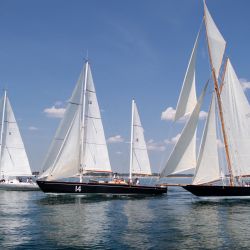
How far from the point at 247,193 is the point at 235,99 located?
1172cm

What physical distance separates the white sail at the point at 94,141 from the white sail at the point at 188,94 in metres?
13.5

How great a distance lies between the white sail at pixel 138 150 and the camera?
55.9m

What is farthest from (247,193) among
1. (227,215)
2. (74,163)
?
(74,163)

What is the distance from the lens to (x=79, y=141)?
52906 mm

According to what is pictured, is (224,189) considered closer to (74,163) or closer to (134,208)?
(134,208)

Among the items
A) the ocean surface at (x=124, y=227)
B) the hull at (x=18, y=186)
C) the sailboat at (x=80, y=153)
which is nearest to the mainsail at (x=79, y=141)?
the sailboat at (x=80, y=153)

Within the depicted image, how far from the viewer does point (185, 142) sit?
1777 inches

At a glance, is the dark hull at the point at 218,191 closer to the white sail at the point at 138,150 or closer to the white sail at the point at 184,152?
the white sail at the point at 184,152

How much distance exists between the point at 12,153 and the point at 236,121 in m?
40.9

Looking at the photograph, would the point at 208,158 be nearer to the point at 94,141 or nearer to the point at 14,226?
the point at 94,141

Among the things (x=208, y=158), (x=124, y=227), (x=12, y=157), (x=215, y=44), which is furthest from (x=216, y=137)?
(x=12, y=157)

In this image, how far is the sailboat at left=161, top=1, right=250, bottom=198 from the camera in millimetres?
44844

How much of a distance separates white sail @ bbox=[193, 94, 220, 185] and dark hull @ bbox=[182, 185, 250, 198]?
0.82 meters

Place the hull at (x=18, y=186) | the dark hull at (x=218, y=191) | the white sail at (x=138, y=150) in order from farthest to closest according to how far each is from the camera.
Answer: the hull at (x=18, y=186) → the white sail at (x=138, y=150) → the dark hull at (x=218, y=191)
